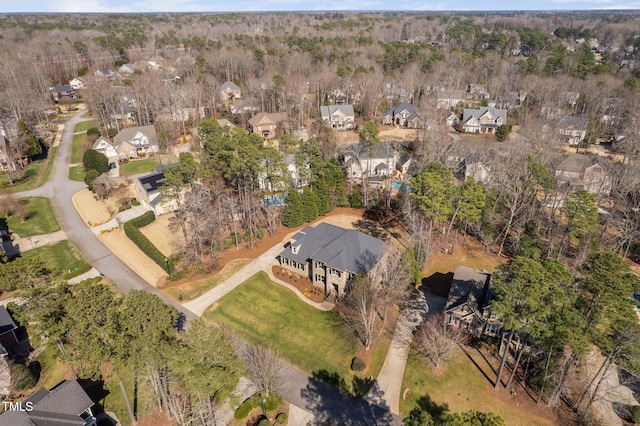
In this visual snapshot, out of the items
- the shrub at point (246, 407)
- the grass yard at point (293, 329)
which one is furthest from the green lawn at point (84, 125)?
the shrub at point (246, 407)

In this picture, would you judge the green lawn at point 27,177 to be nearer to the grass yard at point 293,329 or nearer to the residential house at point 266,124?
the residential house at point 266,124

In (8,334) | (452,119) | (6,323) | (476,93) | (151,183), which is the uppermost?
(476,93)

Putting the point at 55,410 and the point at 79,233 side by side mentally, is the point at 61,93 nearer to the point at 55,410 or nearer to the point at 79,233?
the point at 79,233

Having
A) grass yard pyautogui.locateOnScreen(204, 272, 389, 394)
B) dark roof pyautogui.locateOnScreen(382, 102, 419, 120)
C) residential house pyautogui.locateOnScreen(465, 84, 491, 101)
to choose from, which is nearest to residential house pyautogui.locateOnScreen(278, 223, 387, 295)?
grass yard pyautogui.locateOnScreen(204, 272, 389, 394)

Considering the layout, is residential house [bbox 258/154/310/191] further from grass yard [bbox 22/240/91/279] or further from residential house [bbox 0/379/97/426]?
residential house [bbox 0/379/97/426]

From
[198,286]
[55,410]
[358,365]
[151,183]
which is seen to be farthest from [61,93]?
[358,365]
